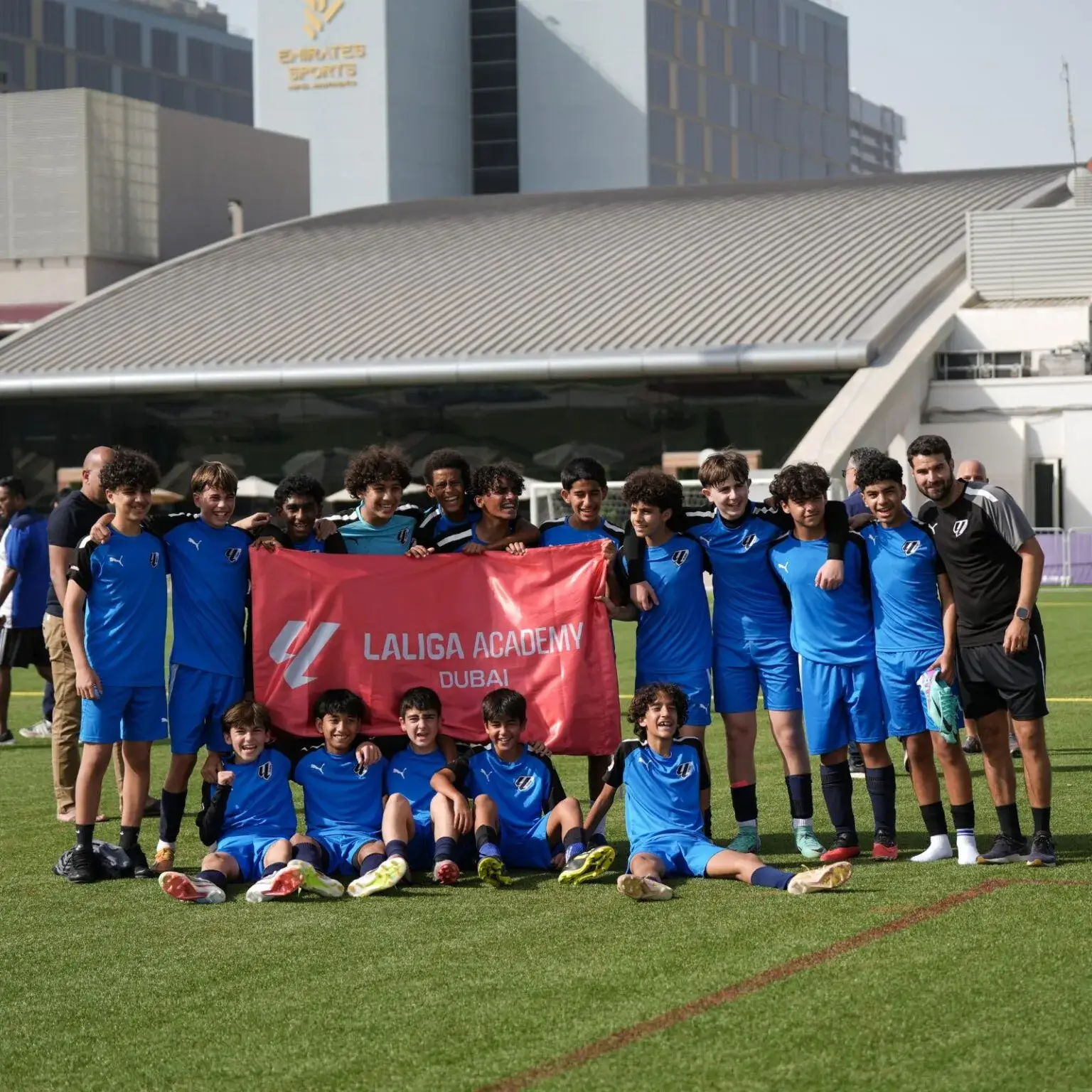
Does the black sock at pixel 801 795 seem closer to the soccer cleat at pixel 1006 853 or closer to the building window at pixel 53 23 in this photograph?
the soccer cleat at pixel 1006 853

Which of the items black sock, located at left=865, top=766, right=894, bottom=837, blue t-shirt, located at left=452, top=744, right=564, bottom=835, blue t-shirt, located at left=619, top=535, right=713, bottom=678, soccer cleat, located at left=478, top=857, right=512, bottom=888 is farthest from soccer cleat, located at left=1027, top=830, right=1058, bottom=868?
soccer cleat, located at left=478, top=857, right=512, bottom=888

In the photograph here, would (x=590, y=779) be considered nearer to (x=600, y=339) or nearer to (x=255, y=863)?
(x=255, y=863)

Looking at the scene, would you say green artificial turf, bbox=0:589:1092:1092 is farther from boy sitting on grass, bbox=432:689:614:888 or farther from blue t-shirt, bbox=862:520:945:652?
blue t-shirt, bbox=862:520:945:652

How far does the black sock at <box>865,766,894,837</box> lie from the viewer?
26.2 feet

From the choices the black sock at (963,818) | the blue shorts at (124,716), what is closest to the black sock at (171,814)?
the blue shorts at (124,716)

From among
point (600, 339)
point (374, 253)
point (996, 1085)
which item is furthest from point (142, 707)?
point (374, 253)

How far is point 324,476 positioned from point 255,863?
33.3 m

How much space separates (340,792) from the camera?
800cm

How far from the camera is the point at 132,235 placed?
54.1 meters

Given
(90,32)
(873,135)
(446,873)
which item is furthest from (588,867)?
(873,135)

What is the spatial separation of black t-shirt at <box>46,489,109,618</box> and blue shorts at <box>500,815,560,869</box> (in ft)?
8.22

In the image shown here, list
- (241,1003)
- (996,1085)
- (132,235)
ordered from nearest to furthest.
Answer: (996,1085)
(241,1003)
(132,235)

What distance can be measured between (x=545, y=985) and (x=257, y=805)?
2.57 meters

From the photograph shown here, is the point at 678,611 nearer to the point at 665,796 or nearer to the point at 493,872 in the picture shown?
the point at 665,796
